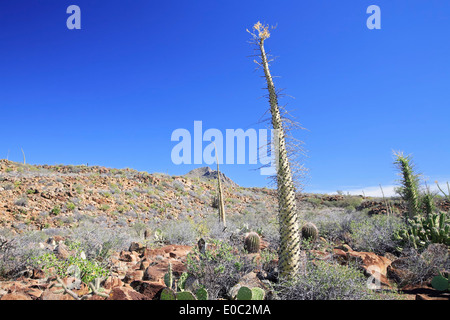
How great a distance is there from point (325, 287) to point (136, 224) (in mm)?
13764

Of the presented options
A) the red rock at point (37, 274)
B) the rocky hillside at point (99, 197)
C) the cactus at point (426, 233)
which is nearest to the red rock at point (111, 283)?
the red rock at point (37, 274)

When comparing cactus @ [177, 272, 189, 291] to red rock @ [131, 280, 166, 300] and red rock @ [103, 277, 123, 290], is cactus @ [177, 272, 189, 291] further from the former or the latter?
red rock @ [103, 277, 123, 290]

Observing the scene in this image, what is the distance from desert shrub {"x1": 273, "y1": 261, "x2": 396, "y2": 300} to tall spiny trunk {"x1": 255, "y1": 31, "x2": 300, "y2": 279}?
249mm

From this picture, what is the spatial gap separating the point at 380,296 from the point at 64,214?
17809 millimetres

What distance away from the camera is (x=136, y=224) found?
1611cm

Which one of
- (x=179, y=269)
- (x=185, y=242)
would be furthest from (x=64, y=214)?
(x=179, y=269)

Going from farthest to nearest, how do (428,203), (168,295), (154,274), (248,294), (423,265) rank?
(428,203)
(423,265)
(154,274)
(248,294)
(168,295)

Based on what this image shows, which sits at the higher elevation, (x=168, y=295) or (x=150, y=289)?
(x=168, y=295)

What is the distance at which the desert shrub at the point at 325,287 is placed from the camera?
385 centimetres

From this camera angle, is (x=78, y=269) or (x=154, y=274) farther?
(x=154, y=274)

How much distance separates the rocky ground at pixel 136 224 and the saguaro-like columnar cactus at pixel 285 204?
456 mm

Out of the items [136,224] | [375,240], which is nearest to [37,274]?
[375,240]

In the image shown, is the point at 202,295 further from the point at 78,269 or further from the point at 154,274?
the point at 78,269

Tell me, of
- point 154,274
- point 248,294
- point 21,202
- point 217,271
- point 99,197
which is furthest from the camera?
point 99,197
